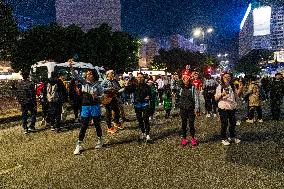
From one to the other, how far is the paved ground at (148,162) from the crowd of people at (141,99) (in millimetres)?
493

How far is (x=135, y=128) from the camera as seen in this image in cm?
1312

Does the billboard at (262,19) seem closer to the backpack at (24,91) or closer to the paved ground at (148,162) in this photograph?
the paved ground at (148,162)

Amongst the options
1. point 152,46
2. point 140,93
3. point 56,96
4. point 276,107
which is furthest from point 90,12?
point 140,93

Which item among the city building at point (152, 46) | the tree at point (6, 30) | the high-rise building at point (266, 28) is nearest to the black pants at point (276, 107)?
the tree at point (6, 30)

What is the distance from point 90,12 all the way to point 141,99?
115 metres

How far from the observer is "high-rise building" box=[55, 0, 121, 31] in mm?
120625

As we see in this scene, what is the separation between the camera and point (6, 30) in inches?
1146

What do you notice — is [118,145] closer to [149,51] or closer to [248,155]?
[248,155]

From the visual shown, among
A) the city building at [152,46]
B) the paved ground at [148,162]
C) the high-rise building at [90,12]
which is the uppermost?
the high-rise building at [90,12]

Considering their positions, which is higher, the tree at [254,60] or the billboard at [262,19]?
the billboard at [262,19]

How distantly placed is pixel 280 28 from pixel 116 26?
9795cm

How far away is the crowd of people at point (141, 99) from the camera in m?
9.52

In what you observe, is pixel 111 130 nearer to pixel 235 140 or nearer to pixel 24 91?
pixel 24 91

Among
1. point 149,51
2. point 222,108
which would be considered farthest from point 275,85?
point 149,51
